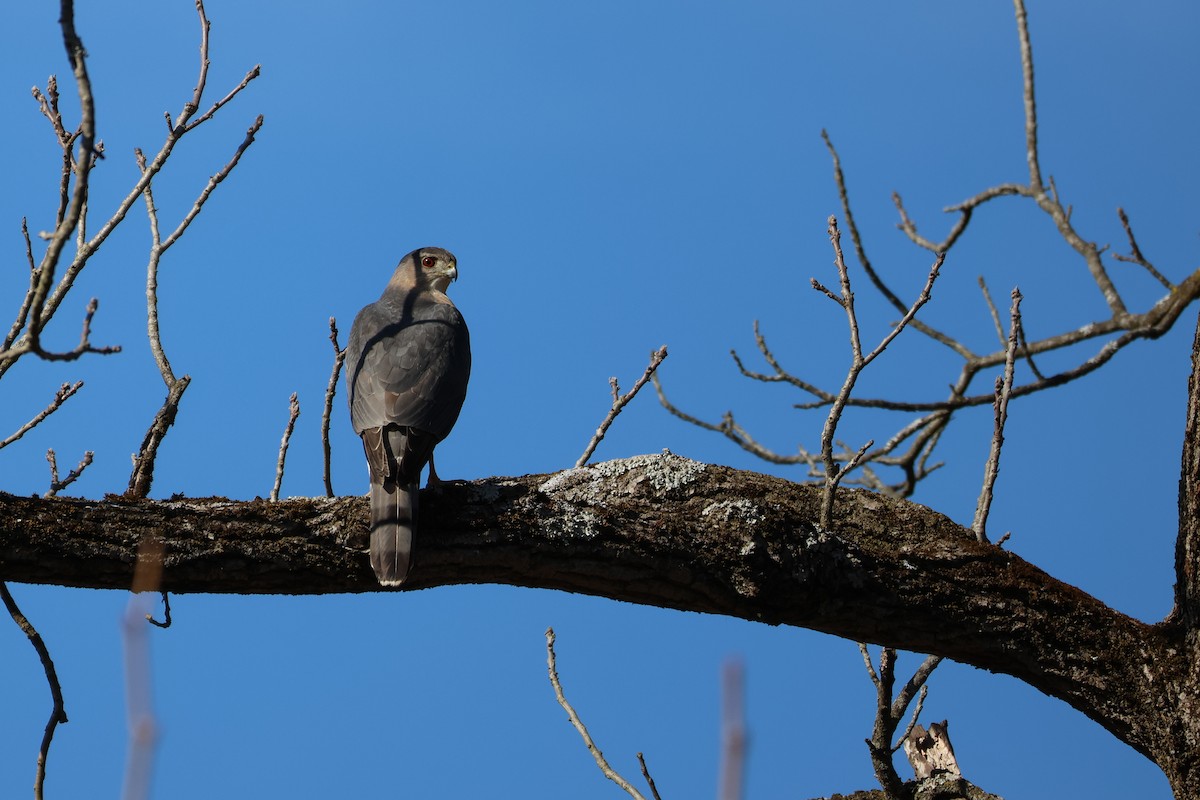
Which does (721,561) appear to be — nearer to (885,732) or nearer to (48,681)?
(885,732)

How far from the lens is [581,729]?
14.3 feet

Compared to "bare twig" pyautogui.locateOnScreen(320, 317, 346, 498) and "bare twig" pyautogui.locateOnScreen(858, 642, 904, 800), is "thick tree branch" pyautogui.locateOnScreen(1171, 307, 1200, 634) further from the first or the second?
"bare twig" pyautogui.locateOnScreen(320, 317, 346, 498)

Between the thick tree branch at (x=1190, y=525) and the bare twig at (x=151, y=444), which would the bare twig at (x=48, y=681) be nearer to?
the bare twig at (x=151, y=444)

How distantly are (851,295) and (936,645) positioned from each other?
1.23m

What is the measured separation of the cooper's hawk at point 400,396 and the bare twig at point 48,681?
1153 mm

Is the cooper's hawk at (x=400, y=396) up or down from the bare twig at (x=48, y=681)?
up

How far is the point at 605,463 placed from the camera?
3.96 meters

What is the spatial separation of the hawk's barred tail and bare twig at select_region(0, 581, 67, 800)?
1.14 meters

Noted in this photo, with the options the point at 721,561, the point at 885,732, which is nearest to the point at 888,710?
the point at 885,732

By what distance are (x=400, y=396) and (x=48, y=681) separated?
1.55 metres

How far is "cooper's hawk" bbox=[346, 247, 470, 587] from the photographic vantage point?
11.7 ft

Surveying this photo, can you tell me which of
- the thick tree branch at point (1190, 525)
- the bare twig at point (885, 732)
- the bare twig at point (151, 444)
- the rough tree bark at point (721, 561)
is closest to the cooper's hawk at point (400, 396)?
the rough tree bark at point (721, 561)

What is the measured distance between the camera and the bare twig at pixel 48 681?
11.3 ft

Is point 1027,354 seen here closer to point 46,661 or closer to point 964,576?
point 964,576
